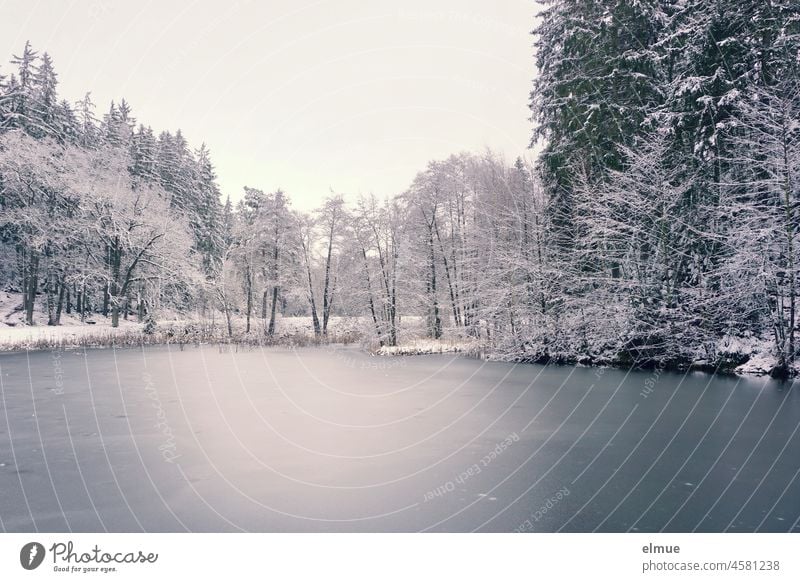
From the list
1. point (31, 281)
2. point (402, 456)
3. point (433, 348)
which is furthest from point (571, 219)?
point (31, 281)

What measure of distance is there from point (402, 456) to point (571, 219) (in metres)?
19.7

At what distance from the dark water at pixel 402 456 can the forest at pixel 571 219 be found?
4558 mm

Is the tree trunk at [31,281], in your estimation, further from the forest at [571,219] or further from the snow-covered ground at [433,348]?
the snow-covered ground at [433,348]

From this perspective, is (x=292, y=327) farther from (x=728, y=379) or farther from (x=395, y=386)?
(x=728, y=379)

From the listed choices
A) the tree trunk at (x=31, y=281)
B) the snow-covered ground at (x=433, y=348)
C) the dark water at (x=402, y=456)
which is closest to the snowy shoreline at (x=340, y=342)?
the snow-covered ground at (x=433, y=348)

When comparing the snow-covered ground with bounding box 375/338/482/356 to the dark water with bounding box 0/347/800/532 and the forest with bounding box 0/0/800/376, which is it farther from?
the dark water with bounding box 0/347/800/532

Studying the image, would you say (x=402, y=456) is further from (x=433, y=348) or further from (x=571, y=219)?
(x=433, y=348)

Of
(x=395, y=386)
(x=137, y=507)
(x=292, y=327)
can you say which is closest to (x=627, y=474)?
(x=137, y=507)

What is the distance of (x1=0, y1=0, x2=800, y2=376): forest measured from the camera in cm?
1912

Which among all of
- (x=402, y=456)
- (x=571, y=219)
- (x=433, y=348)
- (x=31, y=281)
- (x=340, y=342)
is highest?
(x=571, y=219)

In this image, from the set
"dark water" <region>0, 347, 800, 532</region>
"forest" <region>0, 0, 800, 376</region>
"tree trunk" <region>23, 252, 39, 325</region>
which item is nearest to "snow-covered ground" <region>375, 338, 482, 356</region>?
"forest" <region>0, 0, 800, 376</region>

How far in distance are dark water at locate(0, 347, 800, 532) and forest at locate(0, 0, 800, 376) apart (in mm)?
4558

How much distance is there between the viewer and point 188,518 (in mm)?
5750

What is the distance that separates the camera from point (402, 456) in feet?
28.4
